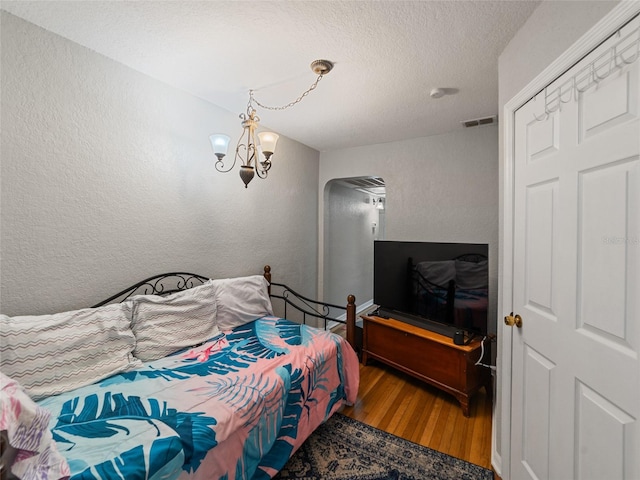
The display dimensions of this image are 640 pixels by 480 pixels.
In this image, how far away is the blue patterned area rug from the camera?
156 centimetres

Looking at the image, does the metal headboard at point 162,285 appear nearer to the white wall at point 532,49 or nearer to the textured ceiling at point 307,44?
the textured ceiling at point 307,44

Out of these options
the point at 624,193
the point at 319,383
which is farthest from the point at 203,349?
the point at 624,193

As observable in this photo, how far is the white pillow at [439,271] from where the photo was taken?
7.93 feet

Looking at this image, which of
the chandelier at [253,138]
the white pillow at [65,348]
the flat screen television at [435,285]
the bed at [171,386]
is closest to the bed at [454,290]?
the flat screen television at [435,285]

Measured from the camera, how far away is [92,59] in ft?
5.52

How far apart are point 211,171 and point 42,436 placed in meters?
1.99

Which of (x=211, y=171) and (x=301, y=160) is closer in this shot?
(x=211, y=171)

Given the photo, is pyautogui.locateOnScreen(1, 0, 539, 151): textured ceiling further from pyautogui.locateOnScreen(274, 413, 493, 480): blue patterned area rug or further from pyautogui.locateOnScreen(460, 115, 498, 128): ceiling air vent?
pyautogui.locateOnScreen(274, 413, 493, 480): blue patterned area rug

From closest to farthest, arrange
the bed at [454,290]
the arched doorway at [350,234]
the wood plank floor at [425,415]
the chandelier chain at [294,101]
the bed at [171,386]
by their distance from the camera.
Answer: the bed at [171,386], the wood plank floor at [425,415], the chandelier chain at [294,101], the bed at [454,290], the arched doorway at [350,234]

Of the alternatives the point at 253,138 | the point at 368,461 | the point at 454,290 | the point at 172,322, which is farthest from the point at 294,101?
the point at 368,461

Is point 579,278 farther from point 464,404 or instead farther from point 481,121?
point 481,121

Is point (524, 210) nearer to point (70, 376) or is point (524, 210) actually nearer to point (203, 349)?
point (203, 349)

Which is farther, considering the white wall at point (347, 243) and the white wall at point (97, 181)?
the white wall at point (347, 243)

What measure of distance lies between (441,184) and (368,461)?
2.53 metres
